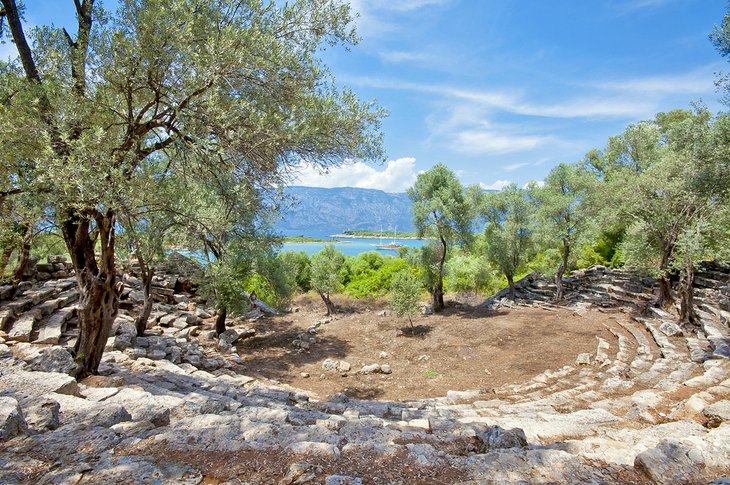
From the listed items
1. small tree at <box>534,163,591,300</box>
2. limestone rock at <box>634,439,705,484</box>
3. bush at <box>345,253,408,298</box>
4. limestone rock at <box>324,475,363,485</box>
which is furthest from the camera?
bush at <box>345,253,408,298</box>

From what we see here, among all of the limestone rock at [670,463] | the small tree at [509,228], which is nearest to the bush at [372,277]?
the small tree at [509,228]

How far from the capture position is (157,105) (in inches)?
235

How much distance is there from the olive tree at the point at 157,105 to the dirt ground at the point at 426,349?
6.69 m

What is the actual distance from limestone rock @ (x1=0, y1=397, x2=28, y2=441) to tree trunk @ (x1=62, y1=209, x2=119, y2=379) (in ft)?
11.4

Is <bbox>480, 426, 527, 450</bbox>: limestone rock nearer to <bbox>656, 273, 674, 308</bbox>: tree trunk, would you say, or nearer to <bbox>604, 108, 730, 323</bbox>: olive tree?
<bbox>604, 108, 730, 323</bbox>: olive tree

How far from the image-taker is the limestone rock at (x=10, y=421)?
131 inches

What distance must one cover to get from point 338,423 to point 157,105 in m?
6.11

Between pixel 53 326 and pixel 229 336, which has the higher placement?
pixel 53 326

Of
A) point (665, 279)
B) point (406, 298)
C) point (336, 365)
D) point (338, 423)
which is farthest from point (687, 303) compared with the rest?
point (338, 423)

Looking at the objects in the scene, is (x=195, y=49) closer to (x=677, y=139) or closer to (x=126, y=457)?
(x=126, y=457)

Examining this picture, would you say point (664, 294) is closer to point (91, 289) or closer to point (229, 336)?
point (229, 336)

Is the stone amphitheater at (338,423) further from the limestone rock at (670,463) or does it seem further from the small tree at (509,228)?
the small tree at (509,228)

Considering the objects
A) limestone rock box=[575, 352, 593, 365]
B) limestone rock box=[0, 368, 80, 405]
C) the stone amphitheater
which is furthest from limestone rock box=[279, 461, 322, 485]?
limestone rock box=[575, 352, 593, 365]

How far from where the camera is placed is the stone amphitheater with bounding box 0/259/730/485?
309 centimetres
